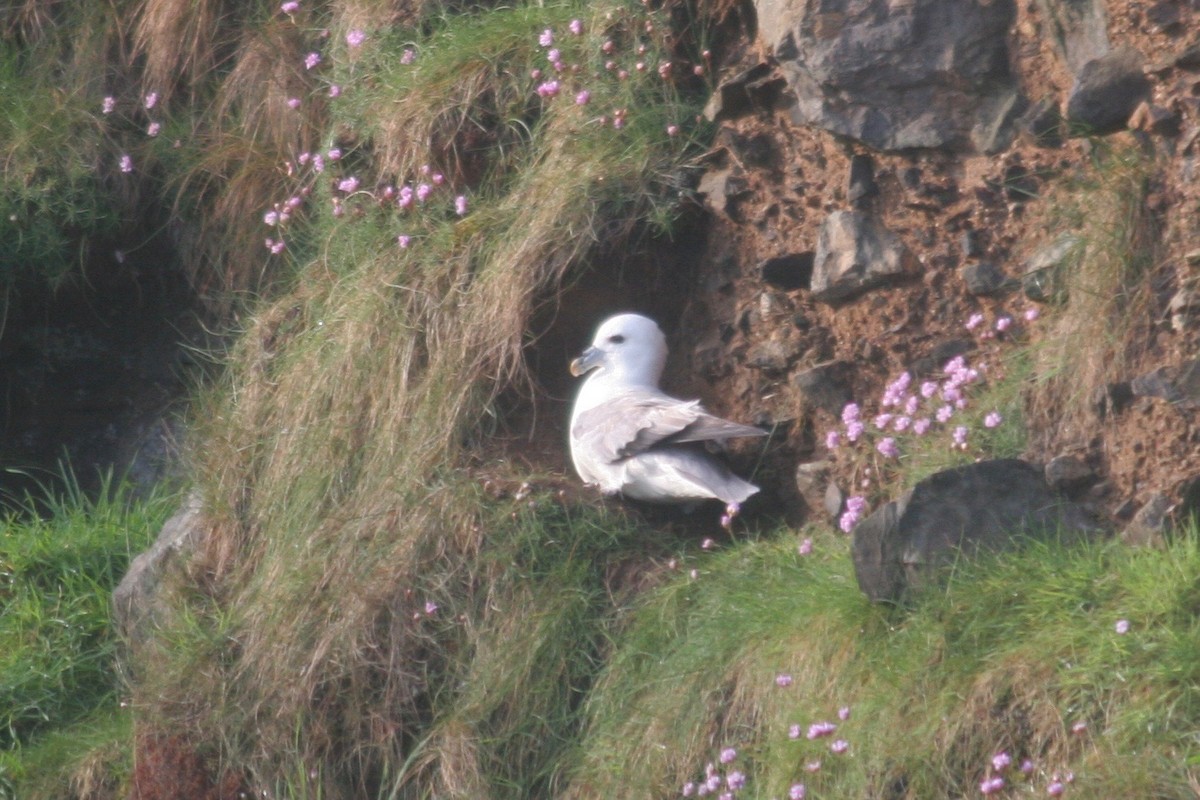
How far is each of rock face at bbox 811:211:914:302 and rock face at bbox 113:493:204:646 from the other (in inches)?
74.1

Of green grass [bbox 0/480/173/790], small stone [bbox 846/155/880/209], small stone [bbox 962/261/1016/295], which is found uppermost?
small stone [bbox 846/155/880/209]

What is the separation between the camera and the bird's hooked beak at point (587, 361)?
173 inches

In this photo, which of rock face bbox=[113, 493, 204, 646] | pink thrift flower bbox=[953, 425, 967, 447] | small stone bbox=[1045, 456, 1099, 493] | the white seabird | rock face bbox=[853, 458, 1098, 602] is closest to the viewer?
rock face bbox=[853, 458, 1098, 602]

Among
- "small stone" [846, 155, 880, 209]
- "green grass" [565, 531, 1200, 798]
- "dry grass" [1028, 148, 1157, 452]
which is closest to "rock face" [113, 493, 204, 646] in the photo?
"green grass" [565, 531, 1200, 798]

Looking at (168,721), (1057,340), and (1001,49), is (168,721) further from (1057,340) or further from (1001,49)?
(1001,49)

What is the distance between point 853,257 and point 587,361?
0.75 meters

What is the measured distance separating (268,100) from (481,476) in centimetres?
203

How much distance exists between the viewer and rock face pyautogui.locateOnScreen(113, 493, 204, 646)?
466cm

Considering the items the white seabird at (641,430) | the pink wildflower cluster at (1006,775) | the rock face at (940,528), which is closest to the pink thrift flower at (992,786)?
the pink wildflower cluster at (1006,775)

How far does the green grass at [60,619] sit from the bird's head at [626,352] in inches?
63.5

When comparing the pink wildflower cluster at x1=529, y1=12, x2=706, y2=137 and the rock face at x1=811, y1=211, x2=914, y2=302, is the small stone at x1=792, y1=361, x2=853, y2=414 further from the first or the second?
the pink wildflower cluster at x1=529, y1=12, x2=706, y2=137

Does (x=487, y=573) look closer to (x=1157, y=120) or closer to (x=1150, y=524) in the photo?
(x=1150, y=524)

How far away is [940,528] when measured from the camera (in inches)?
130

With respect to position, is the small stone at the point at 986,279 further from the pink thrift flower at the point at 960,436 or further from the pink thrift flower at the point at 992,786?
the pink thrift flower at the point at 992,786
